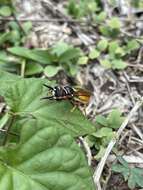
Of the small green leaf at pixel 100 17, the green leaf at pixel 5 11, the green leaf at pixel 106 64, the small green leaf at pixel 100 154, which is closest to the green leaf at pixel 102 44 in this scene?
the green leaf at pixel 106 64

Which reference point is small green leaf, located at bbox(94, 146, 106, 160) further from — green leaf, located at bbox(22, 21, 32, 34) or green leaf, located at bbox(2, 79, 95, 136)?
green leaf, located at bbox(22, 21, 32, 34)

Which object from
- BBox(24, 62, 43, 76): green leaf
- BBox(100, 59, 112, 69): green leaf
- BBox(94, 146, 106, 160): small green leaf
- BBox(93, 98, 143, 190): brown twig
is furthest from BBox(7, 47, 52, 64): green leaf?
BBox(94, 146, 106, 160): small green leaf

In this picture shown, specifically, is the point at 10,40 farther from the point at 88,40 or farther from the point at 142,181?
the point at 142,181

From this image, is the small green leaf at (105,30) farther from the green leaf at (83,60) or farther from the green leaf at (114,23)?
the green leaf at (83,60)

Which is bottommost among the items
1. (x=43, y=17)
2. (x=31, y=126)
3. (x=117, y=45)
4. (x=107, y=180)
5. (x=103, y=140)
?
(x=107, y=180)

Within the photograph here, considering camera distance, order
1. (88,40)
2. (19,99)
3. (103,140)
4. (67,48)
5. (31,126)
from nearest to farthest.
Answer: (31,126) < (19,99) < (103,140) < (67,48) < (88,40)

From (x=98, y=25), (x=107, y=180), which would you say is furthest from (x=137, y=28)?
(x=107, y=180)
